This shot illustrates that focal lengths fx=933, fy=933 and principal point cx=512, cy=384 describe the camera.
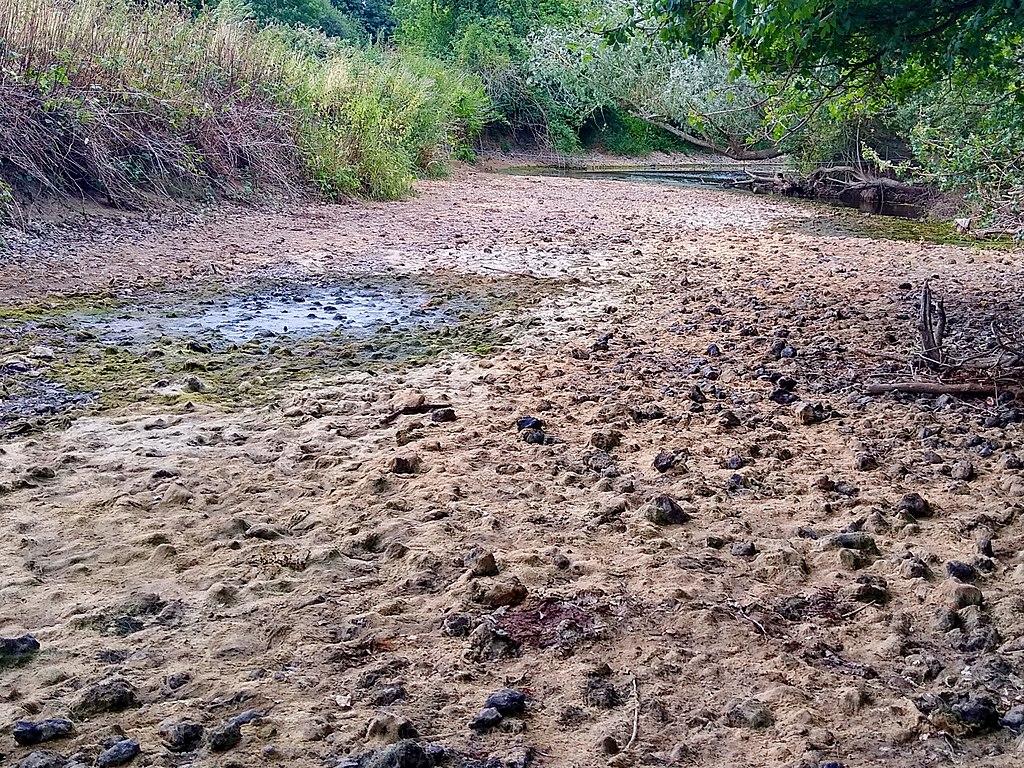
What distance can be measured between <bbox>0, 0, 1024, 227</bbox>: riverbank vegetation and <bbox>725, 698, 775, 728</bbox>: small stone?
289 centimetres

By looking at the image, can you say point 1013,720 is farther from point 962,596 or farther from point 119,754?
point 119,754

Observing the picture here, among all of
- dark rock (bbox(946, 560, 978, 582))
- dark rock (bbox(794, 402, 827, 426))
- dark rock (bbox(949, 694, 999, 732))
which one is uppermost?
dark rock (bbox(794, 402, 827, 426))

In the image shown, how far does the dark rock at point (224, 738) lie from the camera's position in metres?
2.13

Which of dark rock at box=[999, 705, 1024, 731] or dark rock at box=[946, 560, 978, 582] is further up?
dark rock at box=[946, 560, 978, 582]

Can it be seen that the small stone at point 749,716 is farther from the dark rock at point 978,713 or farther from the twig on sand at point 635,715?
the dark rock at point 978,713

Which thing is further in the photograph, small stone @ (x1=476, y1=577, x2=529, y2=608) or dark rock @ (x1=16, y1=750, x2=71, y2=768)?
small stone @ (x1=476, y1=577, x2=529, y2=608)

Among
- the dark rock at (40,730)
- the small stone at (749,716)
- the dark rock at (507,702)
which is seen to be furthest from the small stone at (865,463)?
the dark rock at (40,730)

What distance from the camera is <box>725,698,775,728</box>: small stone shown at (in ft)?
7.34

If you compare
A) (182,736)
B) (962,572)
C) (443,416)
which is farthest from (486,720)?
(443,416)

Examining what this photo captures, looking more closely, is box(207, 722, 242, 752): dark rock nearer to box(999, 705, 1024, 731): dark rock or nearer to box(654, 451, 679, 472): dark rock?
box(999, 705, 1024, 731): dark rock

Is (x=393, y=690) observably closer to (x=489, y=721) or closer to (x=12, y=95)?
(x=489, y=721)

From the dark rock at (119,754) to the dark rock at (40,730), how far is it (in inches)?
6.0

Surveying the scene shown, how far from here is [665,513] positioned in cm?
335

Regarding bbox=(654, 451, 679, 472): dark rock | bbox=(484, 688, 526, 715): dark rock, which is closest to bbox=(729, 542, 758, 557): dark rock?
bbox=(654, 451, 679, 472): dark rock
